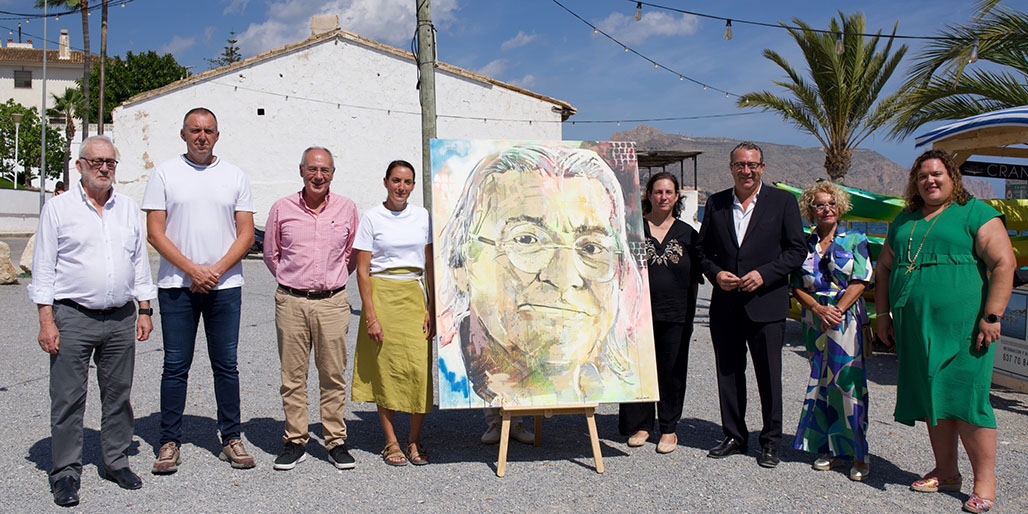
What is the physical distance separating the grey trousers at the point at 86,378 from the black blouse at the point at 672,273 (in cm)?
317

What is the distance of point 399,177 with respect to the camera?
14.7 feet

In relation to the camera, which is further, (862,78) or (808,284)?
(862,78)

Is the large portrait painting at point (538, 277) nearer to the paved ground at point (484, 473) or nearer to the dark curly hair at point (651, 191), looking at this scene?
the dark curly hair at point (651, 191)

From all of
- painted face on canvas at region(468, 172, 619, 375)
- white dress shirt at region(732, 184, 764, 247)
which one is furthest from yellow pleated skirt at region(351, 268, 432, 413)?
white dress shirt at region(732, 184, 764, 247)

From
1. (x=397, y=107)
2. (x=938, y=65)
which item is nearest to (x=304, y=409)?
(x=938, y=65)

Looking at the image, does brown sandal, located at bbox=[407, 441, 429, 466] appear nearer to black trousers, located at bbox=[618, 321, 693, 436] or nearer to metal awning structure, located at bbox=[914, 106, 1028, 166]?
black trousers, located at bbox=[618, 321, 693, 436]

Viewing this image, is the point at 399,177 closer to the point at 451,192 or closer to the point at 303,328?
the point at 451,192

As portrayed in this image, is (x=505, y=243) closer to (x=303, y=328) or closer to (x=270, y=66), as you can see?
(x=303, y=328)

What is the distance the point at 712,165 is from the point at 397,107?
11222 centimetres

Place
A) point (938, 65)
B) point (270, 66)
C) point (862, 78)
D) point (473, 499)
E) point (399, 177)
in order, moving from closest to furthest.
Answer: point (473, 499) → point (399, 177) → point (938, 65) → point (862, 78) → point (270, 66)

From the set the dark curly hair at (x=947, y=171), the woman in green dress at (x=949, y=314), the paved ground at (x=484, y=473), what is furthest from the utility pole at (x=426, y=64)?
the woman in green dress at (x=949, y=314)

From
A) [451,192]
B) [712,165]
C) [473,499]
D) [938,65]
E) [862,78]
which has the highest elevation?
[712,165]

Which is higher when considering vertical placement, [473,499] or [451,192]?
[451,192]

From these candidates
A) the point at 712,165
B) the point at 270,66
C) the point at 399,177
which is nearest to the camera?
the point at 399,177
